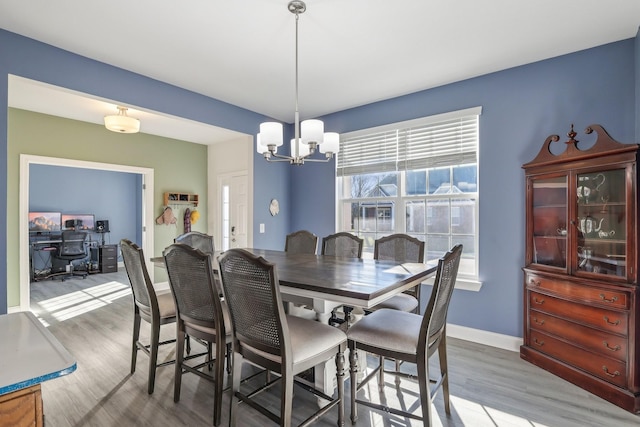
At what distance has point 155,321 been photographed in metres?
2.31

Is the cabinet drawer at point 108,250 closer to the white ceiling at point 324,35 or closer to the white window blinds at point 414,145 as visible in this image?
the white ceiling at point 324,35

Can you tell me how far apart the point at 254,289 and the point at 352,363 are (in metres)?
0.75

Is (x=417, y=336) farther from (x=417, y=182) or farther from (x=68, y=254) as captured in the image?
(x=68, y=254)

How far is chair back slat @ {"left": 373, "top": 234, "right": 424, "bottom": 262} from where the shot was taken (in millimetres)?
2834

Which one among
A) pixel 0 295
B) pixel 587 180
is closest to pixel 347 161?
pixel 587 180

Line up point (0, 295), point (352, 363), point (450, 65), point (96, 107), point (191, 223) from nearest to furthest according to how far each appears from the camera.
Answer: point (352, 363) → point (0, 295) → point (450, 65) → point (96, 107) → point (191, 223)

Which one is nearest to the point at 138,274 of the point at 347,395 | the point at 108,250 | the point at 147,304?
the point at 147,304

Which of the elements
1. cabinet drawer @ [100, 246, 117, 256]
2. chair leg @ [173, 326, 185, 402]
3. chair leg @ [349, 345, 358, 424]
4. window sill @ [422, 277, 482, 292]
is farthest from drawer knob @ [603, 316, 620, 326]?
cabinet drawer @ [100, 246, 117, 256]

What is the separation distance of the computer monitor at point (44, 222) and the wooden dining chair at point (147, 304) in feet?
19.3

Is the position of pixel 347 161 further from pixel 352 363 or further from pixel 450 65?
pixel 352 363

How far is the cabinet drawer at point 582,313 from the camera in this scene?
225 centimetres

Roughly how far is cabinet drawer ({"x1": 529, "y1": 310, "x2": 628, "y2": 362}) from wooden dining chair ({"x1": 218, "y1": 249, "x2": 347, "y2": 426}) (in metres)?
1.92

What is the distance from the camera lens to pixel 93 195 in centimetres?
762

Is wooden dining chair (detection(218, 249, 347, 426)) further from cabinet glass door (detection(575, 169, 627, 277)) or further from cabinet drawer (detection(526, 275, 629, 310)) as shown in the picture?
cabinet glass door (detection(575, 169, 627, 277))
